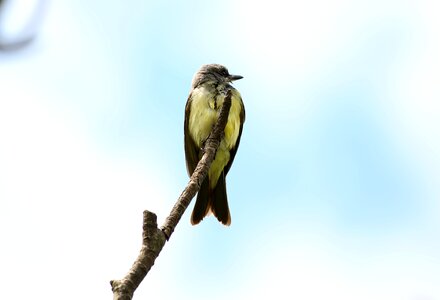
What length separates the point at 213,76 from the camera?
9.45 metres

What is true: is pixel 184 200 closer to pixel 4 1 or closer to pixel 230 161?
pixel 4 1

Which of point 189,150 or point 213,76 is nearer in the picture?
point 189,150

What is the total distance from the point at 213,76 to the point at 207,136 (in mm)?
1823

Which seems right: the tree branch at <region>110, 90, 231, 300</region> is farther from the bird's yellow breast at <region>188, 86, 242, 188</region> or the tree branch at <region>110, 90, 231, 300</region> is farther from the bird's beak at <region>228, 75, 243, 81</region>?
the bird's beak at <region>228, 75, 243, 81</region>

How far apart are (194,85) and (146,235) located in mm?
6666

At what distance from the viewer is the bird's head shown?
9172 millimetres

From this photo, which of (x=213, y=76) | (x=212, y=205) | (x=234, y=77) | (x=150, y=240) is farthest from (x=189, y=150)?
(x=150, y=240)

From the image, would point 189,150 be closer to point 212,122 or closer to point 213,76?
point 212,122

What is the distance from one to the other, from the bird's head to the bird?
42mm

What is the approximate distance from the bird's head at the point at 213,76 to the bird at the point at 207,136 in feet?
0.14

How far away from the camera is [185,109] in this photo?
28.8 ft

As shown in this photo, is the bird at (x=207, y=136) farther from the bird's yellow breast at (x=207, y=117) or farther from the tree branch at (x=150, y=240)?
the tree branch at (x=150, y=240)

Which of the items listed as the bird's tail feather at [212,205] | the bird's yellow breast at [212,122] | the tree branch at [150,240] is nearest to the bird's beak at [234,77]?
the bird's yellow breast at [212,122]

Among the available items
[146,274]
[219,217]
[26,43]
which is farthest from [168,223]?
[219,217]
